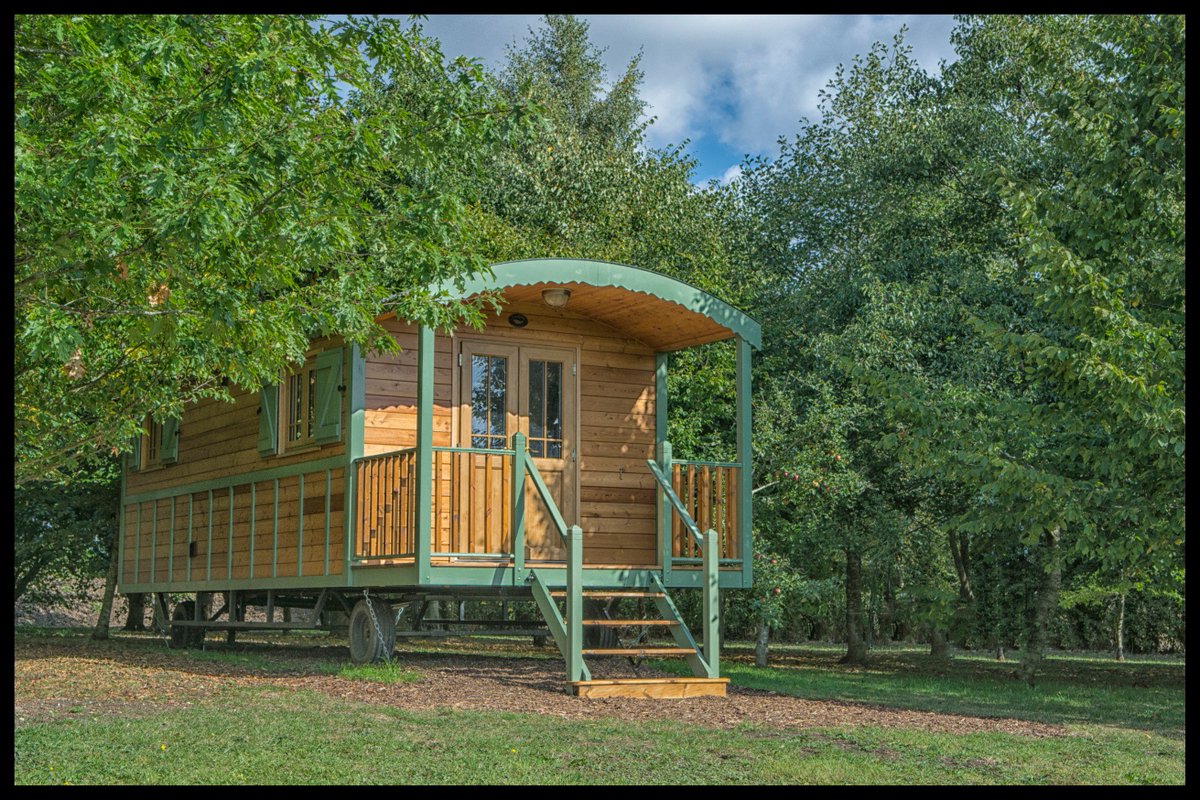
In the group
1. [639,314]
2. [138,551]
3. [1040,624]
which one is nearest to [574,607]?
[639,314]

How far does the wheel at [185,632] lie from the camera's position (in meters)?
16.5

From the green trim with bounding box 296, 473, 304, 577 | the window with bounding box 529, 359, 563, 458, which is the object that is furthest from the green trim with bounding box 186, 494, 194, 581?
the window with bounding box 529, 359, 563, 458

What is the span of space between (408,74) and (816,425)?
10.1m

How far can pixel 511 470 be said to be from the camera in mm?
11500

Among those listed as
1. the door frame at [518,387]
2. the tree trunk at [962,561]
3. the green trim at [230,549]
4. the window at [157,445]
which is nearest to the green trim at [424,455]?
the door frame at [518,387]

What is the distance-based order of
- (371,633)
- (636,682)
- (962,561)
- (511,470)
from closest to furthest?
1. (636,682)
2. (511,470)
3. (371,633)
4. (962,561)

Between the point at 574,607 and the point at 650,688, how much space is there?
88 centimetres

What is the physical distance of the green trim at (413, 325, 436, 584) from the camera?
10.9m

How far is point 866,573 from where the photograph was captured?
25.0m

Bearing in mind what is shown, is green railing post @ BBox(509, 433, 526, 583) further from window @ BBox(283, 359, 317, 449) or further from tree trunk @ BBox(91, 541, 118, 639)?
tree trunk @ BBox(91, 541, 118, 639)

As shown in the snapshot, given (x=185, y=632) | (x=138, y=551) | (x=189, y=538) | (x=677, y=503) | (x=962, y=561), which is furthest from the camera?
(x=962, y=561)

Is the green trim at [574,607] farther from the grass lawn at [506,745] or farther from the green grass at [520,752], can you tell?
the green grass at [520,752]

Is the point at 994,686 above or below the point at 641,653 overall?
below

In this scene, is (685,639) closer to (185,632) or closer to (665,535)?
(665,535)
